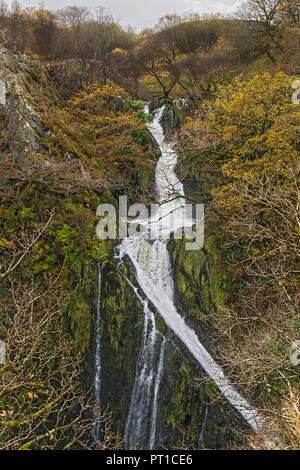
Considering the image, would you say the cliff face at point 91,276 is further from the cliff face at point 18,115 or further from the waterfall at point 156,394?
the waterfall at point 156,394

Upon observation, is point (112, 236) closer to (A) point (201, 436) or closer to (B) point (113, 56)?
(A) point (201, 436)

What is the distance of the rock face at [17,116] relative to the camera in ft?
30.1

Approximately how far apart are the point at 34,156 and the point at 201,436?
9.92m

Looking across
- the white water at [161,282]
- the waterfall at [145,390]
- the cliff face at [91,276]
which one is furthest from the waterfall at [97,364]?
the white water at [161,282]

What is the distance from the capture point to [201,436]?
6809mm

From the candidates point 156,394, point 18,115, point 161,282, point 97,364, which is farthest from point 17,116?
point 156,394

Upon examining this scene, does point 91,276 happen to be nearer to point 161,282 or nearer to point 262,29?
point 161,282

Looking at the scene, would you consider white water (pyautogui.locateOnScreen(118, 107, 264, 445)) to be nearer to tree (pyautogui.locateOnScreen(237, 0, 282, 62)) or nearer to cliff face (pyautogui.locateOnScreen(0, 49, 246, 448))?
cliff face (pyautogui.locateOnScreen(0, 49, 246, 448))

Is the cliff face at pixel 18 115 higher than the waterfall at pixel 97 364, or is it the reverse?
the cliff face at pixel 18 115

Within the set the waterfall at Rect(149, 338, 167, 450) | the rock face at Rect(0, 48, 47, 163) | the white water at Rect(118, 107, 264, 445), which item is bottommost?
the waterfall at Rect(149, 338, 167, 450)

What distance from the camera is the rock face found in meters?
9.19

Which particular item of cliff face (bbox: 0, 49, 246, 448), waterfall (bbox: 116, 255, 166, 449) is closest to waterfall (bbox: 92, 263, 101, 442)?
cliff face (bbox: 0, 49, 246, 448)

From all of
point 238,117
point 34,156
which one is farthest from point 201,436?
point 34,156

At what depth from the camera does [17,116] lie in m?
9.41
